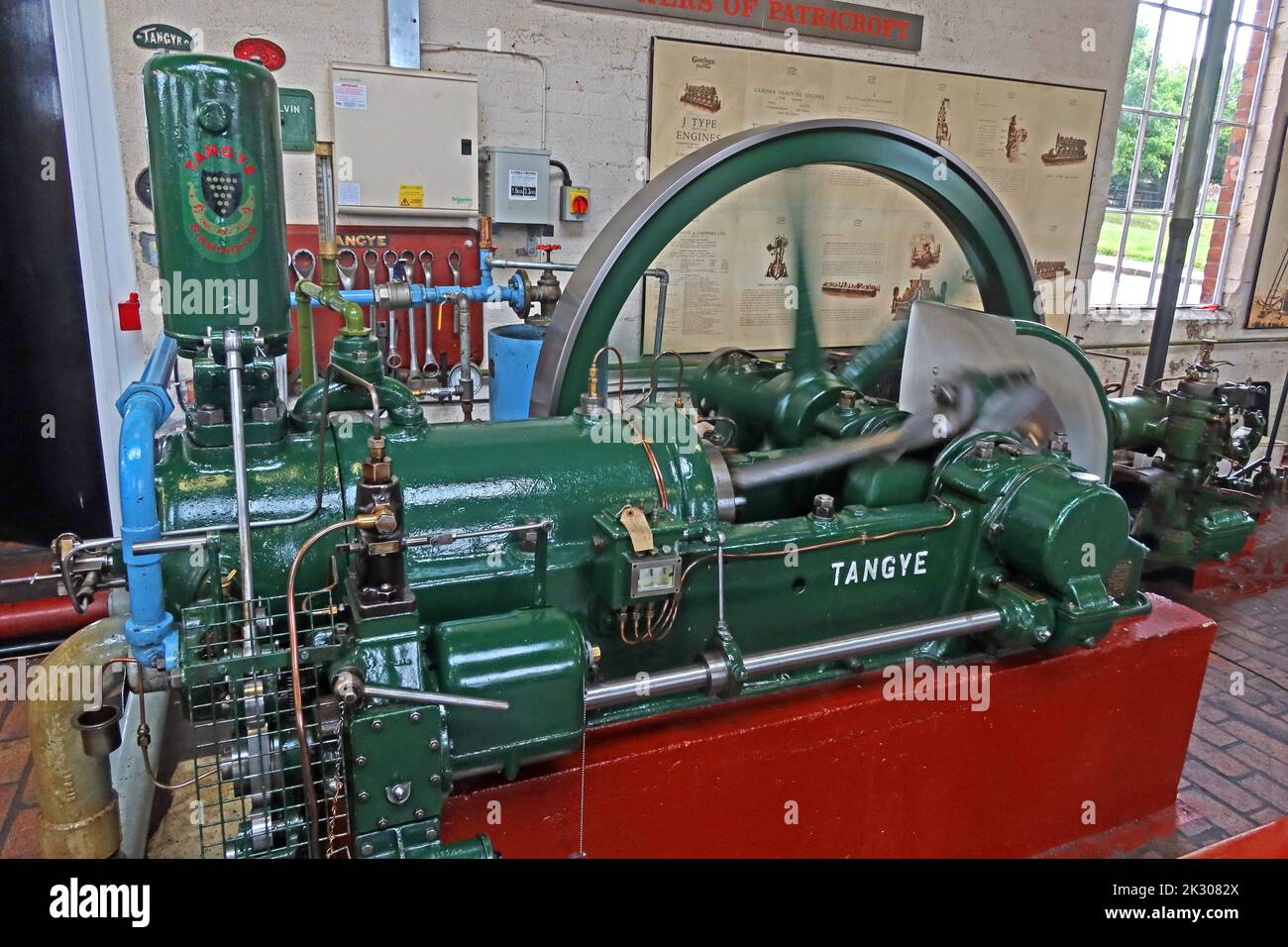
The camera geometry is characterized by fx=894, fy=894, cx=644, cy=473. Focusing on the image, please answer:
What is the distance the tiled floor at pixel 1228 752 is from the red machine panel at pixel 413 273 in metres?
1.53

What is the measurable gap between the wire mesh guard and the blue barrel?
→ 178 centimetres

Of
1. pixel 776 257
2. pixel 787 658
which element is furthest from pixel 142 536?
pixel 776 257

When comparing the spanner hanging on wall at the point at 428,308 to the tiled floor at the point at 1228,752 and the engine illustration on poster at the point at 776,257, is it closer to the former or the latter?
the engine illustration on poster at the point at 776,257

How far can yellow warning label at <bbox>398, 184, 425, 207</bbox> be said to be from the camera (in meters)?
3.18

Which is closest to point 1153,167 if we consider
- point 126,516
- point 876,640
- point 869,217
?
point 869,217

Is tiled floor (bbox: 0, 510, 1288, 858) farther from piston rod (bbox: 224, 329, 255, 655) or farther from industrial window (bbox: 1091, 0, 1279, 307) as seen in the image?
industrial window (bbox: 1091, 0, 1279, 307)

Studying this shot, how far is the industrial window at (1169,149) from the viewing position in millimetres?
4918

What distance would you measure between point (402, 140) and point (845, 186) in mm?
2040

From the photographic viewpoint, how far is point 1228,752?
2281 mm

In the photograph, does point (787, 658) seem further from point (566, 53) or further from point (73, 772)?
point (566, 53)

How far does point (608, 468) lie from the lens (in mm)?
1512

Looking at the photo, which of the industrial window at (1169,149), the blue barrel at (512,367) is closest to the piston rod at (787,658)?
the blue barrel at (512,367)

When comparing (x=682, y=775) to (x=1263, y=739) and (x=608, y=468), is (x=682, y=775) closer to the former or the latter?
(x=608, y=468)

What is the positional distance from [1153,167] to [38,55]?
5354 millimetres
